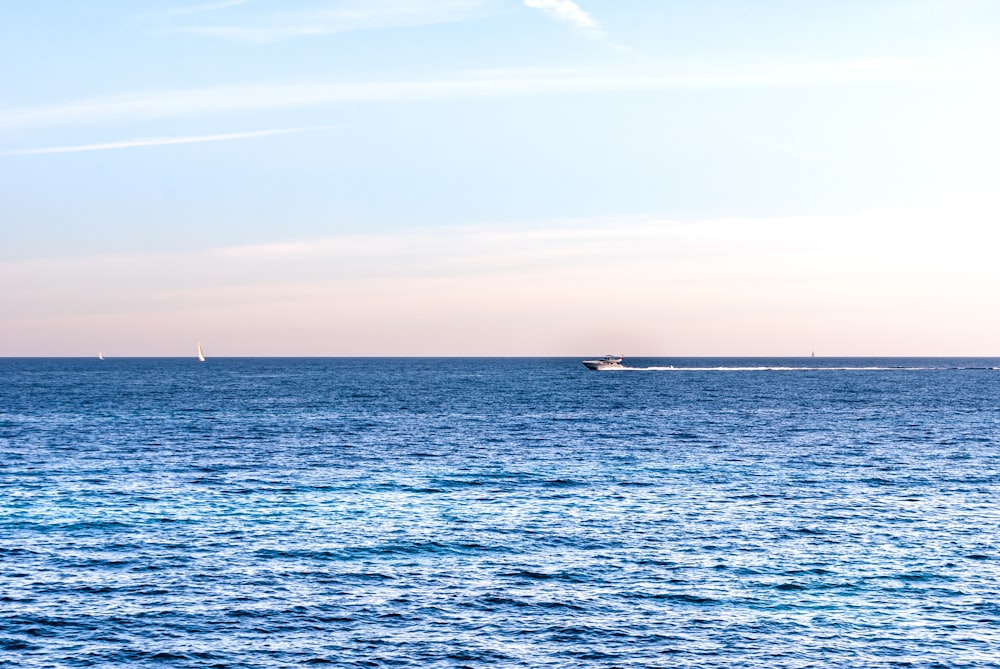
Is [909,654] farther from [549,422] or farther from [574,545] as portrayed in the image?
[549,422]

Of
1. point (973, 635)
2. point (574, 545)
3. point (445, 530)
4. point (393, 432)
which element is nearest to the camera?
point (973, 635)

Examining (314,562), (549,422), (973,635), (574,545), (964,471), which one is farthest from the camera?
(549,422)

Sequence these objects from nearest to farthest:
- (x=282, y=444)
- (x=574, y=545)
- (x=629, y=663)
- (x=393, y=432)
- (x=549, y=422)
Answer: (x=629, y=663) < (x=574, y=545) < (x=282, y=444) < (x=393, y=432) < (x=549, y=422)

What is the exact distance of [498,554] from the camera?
156 feet

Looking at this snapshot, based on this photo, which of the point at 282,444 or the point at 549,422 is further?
the point at 549,422

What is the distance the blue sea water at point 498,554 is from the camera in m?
34.8

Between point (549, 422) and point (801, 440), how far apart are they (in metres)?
35.7

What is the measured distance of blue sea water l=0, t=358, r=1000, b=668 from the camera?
3475 centimetres

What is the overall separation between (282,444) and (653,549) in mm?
56941

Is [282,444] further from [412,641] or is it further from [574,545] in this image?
[412,641]

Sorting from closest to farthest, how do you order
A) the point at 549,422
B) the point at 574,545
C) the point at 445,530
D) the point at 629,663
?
the point at 629,663 → the point at 574,545 → the point at 445,530 → the point at 549,422

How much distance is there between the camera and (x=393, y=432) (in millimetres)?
111438

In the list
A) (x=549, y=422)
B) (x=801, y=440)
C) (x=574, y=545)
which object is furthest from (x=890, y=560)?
(x=549, y=422)

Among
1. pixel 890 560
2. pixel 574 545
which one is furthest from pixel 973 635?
pixel 574 545
